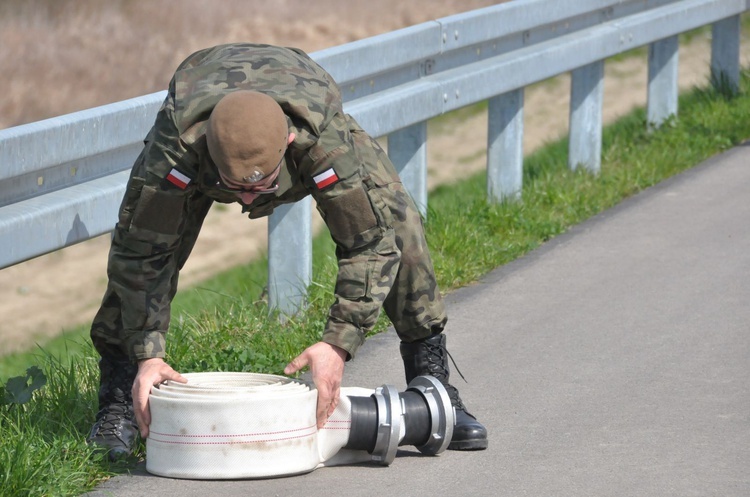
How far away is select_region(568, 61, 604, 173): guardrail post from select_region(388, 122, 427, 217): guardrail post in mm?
1677

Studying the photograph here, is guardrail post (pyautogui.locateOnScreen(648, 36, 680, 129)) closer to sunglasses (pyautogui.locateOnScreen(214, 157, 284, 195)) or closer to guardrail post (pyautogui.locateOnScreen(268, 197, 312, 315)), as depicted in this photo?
guardrail post (pyautogui.locateOnScreen(268, 197, 312, 315))

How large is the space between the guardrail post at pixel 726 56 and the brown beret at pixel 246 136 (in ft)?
22.2

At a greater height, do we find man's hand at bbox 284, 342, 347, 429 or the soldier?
the soldier

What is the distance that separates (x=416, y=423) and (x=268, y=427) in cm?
50

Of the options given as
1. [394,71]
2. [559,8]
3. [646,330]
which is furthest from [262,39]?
[646,330]

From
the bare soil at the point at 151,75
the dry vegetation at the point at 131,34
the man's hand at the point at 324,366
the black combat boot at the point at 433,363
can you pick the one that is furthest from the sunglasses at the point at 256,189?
the dry vegetation at the point at 131,34

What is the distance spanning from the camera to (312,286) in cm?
569

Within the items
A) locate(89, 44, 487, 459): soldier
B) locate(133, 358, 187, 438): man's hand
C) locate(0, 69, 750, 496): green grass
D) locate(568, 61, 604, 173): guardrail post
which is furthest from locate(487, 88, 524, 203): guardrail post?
locate(133, 358, 187, 438): man's hand

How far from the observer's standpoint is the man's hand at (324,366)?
387 cm

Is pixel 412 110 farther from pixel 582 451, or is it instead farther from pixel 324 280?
pixel 582 451

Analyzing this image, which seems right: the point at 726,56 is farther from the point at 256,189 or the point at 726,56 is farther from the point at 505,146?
the point at 256,189

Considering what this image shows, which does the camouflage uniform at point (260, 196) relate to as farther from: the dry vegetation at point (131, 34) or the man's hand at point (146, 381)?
the dry vegetation at point (131, 34)

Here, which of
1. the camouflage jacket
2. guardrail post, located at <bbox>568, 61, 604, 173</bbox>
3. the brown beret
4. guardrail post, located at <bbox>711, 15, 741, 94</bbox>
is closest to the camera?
the brown beret

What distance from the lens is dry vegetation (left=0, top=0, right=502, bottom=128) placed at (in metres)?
16.3
